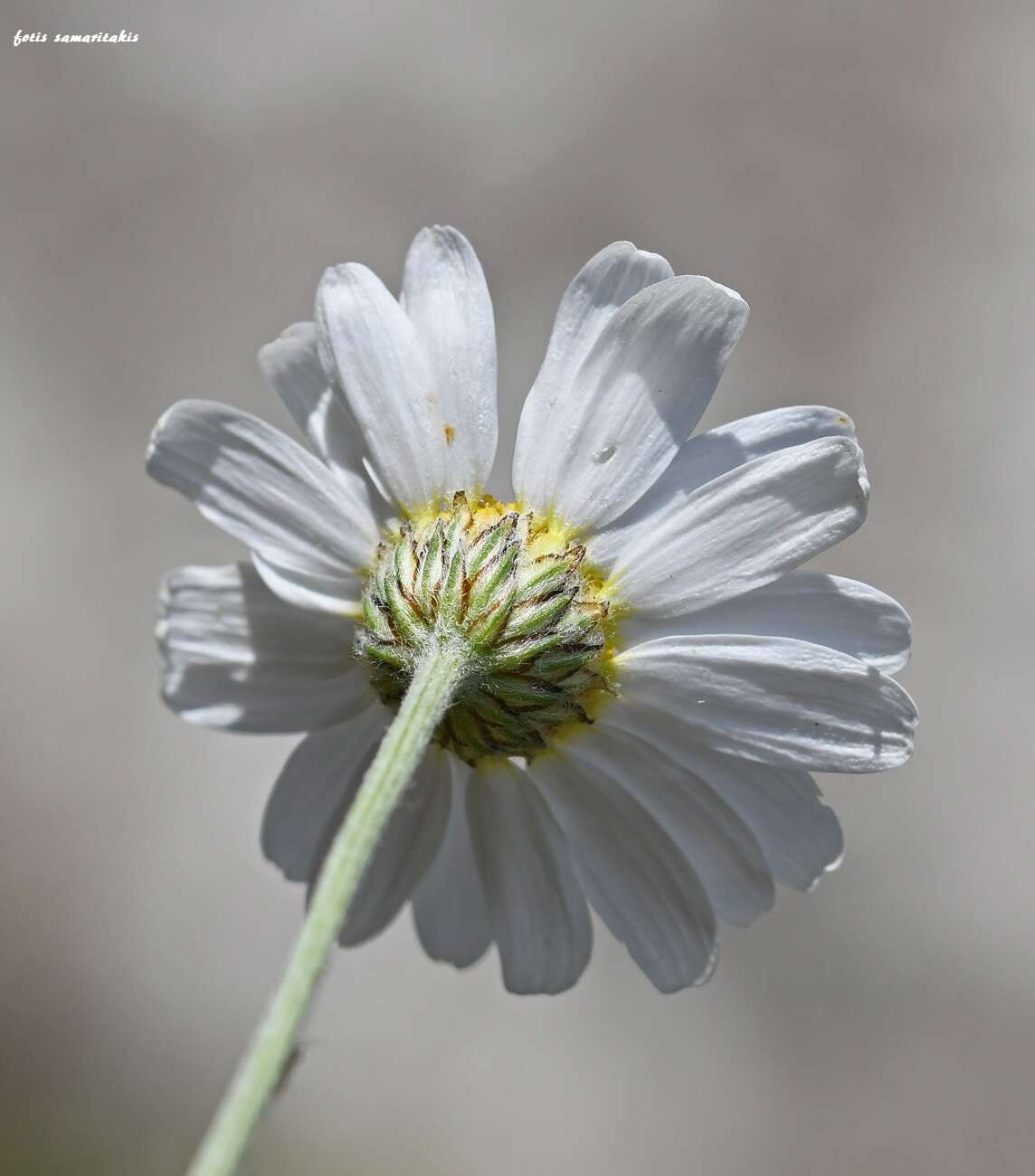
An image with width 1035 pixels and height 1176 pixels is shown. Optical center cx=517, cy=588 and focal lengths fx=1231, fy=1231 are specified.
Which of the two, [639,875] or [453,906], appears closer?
[639,875]

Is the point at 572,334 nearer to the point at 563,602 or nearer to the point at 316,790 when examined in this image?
the point at 563,602

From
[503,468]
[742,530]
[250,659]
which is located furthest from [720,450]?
[503,468]

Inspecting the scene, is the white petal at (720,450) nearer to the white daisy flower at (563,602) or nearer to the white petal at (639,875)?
the white daisy flower at (563,602)

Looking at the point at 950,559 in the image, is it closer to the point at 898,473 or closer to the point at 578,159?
the point at 898,473

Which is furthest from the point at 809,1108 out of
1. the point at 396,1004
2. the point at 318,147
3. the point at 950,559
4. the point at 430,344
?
the point at 318,147

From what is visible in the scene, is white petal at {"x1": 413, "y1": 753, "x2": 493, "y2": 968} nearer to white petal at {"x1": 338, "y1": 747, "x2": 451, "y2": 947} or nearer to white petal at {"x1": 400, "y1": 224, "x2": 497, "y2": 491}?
white petal at {"x1": 338, "y1": 747, "x2": 451, "y2": 947}

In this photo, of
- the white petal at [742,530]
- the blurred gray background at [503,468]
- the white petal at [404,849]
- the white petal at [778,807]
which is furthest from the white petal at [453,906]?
the blurred gray background at [503,468]
